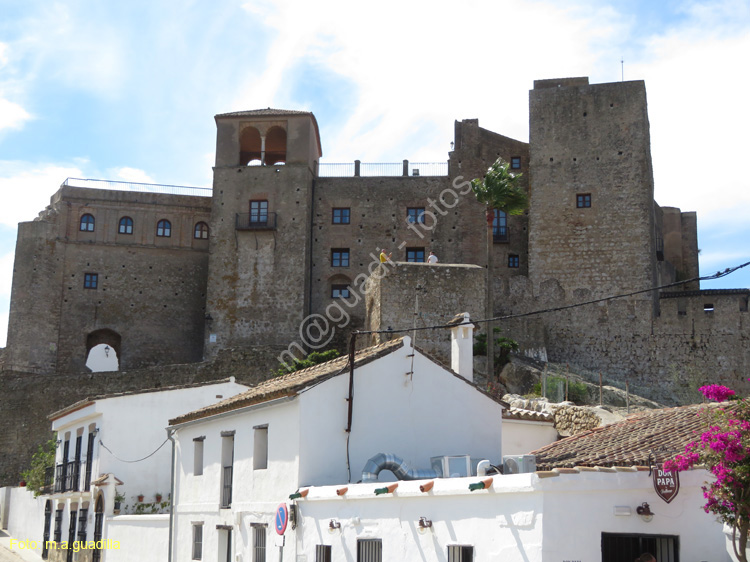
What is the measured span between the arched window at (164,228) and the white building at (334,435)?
94.0 ft

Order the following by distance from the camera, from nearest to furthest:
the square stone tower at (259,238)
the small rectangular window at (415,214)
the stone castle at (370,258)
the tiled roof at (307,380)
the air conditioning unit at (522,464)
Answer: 1. the air conditioning unit at (522,464)
2. the tiled roof at (307,380)
3. the stone castle at (370,258)
4. the square stone tower at (259,238)
5. the small rectangular window at (415,214)

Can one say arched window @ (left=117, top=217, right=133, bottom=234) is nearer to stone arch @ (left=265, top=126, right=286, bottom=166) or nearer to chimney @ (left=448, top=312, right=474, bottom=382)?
stone arch @ (left=265, top=126, right=286, bottom=166)

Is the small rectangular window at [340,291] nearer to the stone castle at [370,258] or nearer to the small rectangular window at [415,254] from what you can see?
the stone castle at [370,258]

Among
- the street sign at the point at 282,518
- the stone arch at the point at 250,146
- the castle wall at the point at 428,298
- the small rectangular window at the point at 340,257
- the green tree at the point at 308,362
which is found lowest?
the street sign at the point at 282,518

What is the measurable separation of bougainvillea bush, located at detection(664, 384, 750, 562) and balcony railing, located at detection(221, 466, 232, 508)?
33.9 feet

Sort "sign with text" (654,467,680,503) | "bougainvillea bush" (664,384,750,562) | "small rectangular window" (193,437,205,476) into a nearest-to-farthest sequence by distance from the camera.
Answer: "bougainvillea bush" (664,384,750,562) < "sign with text" (654,467,680,503) < "small rectangular window" (193,437,205,476)

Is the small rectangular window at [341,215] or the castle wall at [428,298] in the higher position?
the small rectangular window at [341,215]

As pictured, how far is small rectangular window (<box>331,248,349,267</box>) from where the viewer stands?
145 feet

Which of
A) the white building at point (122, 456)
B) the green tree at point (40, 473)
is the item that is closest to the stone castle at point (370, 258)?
the green tree at point (40, 473)

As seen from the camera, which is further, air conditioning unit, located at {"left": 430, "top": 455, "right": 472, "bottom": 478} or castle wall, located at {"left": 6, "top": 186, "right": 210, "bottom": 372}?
castle wall, located at {"left": 6, "top": 186, "right": 210, "bottom": 372}

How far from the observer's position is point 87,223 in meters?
46.7

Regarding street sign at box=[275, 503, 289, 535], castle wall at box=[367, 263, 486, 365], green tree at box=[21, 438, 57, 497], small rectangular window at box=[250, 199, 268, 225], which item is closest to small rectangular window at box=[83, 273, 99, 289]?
small rectangular window at box=[250, 199, 268, 225]

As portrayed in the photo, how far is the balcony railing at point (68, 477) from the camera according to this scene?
26303 mm

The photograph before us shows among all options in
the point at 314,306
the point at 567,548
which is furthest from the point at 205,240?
the point at 567,548
